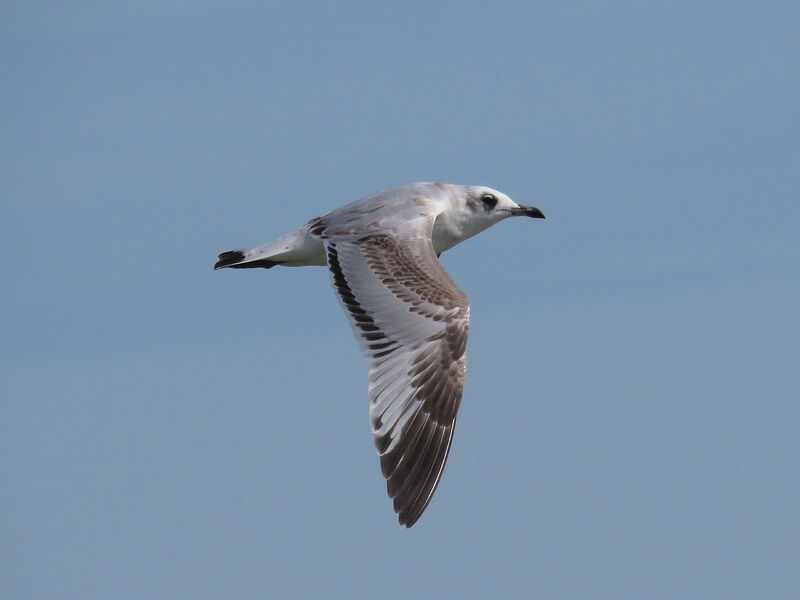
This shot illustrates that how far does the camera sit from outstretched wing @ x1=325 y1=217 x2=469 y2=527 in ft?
62.9

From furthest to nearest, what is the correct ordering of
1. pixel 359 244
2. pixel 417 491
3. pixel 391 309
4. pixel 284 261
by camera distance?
pixel 284 261 → pixel 359 244 → pixel 391 309 → pixel 417 491

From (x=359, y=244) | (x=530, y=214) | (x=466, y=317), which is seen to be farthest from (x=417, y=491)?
(x=530, y=214)

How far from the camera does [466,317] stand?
67.9 feet

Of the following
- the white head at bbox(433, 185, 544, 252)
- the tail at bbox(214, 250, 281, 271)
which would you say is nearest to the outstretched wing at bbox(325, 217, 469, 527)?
the white head at bbox(433, 185, 544, 252)

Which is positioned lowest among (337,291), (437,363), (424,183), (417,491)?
(417,491)

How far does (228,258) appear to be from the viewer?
24.2m

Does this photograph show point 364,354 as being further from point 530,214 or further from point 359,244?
point 530,214

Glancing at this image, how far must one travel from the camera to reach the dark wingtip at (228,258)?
23987 mm

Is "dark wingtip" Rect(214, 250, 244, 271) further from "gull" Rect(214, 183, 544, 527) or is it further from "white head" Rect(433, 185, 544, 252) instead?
"white head" Rect(433, 185, 544, 252)

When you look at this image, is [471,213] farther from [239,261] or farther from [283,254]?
[239,261]

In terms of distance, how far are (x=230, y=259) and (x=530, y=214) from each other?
4703 millimetres

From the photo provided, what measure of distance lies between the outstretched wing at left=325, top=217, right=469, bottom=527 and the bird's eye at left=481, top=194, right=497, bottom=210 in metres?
2.61

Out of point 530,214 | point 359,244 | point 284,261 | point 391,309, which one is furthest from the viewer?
point 530,214

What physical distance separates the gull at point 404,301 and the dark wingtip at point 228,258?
0.01 m
